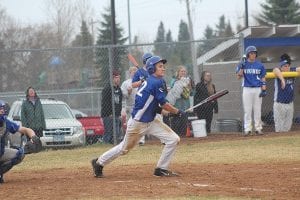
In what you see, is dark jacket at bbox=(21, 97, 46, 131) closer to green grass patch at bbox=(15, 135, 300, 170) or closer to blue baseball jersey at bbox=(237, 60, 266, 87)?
green grass patch at bbox=(15, 135, 300, 170)

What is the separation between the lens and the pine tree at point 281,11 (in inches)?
1882

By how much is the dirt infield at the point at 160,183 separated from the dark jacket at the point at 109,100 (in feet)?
17.6

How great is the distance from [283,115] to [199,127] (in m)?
2.36

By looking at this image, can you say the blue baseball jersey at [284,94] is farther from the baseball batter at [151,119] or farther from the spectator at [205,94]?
the baseball batter at [151,119]

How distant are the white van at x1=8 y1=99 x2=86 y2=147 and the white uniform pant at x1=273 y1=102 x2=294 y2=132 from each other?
5285 mm

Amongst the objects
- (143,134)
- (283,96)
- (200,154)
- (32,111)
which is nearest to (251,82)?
(283,96)

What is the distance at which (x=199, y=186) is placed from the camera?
34.7 feet

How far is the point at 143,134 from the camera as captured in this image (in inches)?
474

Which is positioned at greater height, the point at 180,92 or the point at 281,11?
the point at 281,11

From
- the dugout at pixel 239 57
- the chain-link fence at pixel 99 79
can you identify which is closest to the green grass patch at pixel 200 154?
the chain-link fence at pixel 99 79

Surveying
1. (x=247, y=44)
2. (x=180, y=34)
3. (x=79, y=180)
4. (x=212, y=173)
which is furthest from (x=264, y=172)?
(x=180, y=34)

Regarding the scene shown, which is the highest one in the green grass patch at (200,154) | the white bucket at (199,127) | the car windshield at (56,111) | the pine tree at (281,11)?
the pine tree at (281,11)

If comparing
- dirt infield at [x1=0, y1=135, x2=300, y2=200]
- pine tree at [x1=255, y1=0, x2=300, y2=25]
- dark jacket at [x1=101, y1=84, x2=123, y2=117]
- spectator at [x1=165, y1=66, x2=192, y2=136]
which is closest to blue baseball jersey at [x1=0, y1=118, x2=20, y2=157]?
dirt infield at [x1=0, y1=135, x2=300, y2=200]

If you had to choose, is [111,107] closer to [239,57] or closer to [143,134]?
[239,57]
